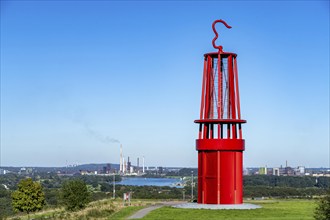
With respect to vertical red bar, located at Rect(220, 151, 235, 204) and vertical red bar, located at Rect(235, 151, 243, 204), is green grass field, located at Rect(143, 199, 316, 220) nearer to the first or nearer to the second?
vertical red bar, located at Rect(235, 151, 243, 204)

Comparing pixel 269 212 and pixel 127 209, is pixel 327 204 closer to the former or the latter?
pixel 269 212

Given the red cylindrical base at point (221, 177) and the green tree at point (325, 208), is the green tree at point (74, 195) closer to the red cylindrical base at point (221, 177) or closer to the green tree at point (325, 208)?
the red cylindrical base at point (221, 177)

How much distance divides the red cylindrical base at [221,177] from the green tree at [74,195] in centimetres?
1613

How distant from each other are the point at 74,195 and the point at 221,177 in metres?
19.0

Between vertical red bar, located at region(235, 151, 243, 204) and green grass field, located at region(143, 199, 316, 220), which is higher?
vertical red bar, located at region(235, 151, 243, 204)

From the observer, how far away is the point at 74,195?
256ft

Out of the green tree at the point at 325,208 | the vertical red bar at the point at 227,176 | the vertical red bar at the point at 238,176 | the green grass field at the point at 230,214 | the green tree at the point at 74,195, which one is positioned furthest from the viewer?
the green tree at the point at 74,195

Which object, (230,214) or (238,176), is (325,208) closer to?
(230,214)

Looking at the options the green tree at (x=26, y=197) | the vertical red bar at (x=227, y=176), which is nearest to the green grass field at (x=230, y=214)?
the vertical red bar at (x=227, y=176)

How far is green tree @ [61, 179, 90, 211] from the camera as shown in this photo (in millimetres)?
78062

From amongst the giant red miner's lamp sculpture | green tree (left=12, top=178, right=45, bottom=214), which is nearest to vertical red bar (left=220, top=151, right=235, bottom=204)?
the giant red miner's lamp sculpture

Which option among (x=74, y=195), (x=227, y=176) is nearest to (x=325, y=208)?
(x=227, y=176)

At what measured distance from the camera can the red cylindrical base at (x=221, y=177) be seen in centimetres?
7062

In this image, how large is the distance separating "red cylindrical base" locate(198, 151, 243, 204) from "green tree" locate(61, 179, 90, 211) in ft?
52.9
